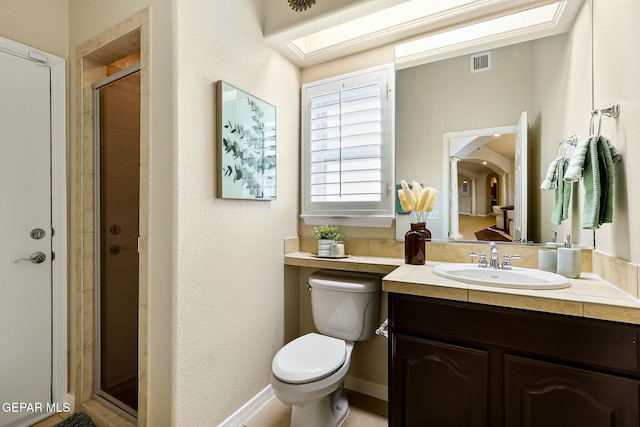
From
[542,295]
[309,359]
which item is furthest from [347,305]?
[542,295]

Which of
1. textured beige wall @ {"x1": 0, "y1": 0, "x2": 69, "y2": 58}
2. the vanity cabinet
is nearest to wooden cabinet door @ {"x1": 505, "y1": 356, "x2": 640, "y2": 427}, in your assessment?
the vanity cabinet

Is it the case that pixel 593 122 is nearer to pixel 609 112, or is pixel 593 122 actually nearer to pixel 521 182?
pixel 609 112

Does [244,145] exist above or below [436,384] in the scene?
above

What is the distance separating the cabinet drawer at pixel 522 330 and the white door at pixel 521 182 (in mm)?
677

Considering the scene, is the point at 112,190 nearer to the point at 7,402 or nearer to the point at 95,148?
the point at 95,148

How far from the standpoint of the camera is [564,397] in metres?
1.05

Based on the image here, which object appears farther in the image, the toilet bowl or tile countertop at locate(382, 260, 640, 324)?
the toilet bowl

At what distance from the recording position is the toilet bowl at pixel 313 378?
4.52ft

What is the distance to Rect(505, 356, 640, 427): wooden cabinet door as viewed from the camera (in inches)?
38.4

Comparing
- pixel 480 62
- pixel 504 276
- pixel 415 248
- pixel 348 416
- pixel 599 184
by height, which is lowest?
pixel 348 416

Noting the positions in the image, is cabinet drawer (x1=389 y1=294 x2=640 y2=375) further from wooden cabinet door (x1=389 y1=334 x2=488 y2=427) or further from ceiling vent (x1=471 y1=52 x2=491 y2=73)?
ceiling vent (x1=471 y1=52 x2=491 y2=73)

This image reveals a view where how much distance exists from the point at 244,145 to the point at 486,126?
1.43 metres

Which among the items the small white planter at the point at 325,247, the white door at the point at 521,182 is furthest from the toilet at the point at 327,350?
the white door at the point at 521,182

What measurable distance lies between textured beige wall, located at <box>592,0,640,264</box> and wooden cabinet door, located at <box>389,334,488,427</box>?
2.35ft
